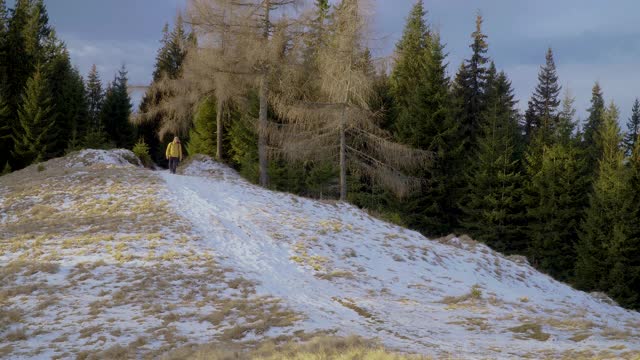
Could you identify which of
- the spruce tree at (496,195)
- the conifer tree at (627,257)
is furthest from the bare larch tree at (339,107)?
the conifer tree at (627,257)

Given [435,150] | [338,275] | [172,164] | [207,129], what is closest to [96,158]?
[172,164]

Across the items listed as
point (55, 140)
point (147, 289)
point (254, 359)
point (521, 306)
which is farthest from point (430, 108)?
point (55, 140)

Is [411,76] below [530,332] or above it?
above

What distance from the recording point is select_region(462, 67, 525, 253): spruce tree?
28.1 meters

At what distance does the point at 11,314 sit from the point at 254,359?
507cm

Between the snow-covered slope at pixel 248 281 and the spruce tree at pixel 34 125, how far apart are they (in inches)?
675

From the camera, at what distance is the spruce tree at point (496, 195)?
92.2 feet

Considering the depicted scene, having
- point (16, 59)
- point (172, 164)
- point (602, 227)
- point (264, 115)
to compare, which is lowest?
point (602, 227)

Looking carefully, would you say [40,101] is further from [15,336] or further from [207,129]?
[15,336]

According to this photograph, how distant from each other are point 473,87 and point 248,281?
29.1 m

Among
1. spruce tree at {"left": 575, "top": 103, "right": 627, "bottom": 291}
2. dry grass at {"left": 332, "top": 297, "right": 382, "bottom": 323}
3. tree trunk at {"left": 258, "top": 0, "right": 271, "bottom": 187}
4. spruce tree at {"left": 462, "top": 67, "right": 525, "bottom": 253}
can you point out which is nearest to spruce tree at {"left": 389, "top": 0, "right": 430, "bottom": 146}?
spruce tree at {"left": 462, "top": 67, "right": 525, "bottom": 253}

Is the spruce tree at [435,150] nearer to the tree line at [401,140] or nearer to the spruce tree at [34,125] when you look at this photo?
the tree line at [401,140]

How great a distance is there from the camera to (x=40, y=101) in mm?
33438

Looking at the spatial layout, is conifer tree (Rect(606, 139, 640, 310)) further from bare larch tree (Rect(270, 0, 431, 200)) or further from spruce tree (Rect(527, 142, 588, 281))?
bare larch tree (Rect(270, 0, 431, 200))
